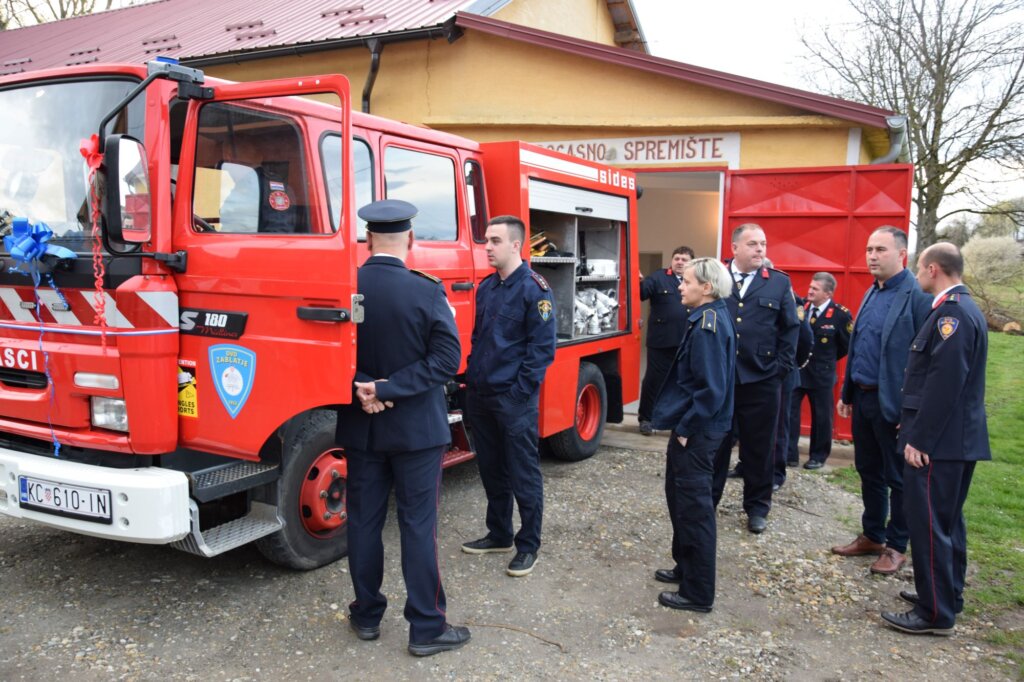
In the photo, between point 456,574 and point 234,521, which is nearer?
point 234,521

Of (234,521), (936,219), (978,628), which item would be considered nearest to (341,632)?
(234,521)

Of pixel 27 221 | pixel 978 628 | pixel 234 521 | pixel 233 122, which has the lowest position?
pixel 978 628

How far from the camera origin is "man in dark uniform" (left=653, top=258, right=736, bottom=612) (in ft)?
13.0

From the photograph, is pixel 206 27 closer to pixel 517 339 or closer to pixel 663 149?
pixel 663 149

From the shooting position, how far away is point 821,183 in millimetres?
7895

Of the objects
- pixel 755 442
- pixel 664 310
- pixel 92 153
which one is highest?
pixel 92 153

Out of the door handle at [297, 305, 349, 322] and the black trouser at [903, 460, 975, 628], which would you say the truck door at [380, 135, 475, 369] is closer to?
the door handle at [297, 305, 349, 322]

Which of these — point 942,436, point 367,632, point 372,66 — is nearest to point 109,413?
point 367,632

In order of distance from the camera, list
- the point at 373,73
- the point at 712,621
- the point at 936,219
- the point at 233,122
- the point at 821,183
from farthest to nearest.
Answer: the point at 936,219 → the point at 373,73 → the point at 821,183 → the point at 712,621 → the point at 233,122

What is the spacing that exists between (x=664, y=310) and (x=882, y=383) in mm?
3356

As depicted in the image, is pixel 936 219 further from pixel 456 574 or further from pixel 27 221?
pixel 27 221

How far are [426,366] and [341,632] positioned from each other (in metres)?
1.41

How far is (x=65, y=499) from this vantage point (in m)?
3.49

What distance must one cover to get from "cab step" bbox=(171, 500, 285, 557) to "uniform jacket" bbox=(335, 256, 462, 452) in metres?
0.78
